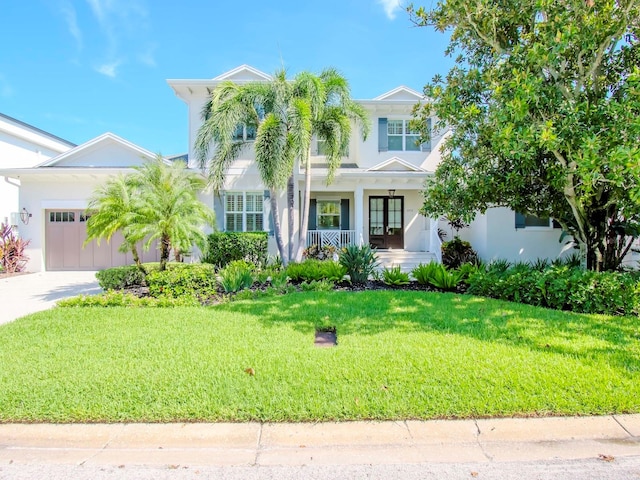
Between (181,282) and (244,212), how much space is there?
18.8ft

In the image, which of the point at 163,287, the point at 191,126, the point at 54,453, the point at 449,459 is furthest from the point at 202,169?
the point at 449,459

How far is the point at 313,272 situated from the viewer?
9477 millimetres

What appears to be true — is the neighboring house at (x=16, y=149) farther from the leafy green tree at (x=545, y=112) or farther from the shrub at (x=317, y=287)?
the leafy green tree at (x=545, y=112)

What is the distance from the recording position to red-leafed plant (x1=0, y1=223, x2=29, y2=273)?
12.7 meters

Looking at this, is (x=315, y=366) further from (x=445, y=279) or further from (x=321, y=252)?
(x=321, y=252)

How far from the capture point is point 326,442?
295 centimetres

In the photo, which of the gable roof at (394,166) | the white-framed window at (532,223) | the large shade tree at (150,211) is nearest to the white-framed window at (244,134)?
the large shade tree at (150,211)

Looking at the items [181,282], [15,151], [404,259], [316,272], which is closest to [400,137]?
[404,259]

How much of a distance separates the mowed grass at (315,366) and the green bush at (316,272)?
302 centimetres

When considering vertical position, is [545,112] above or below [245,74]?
below

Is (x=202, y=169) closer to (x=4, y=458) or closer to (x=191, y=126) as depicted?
(x=191, y=126)

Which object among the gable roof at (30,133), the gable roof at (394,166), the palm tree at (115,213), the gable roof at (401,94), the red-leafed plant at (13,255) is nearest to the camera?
the palm tree at (115,213)

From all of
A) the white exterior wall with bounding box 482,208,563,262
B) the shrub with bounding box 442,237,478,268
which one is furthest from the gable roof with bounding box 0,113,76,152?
the white exterior wall with bounding box 482,208,563,262

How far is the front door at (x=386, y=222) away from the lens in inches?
607
